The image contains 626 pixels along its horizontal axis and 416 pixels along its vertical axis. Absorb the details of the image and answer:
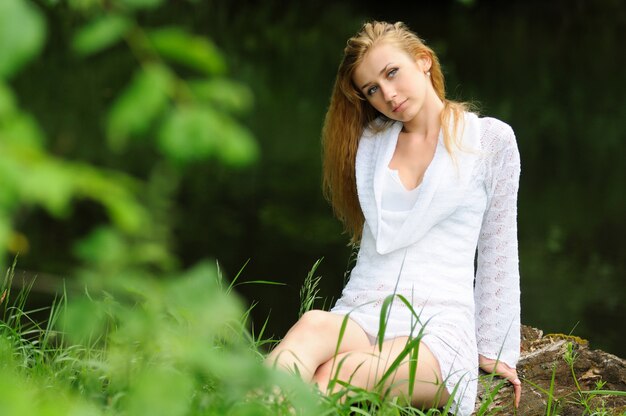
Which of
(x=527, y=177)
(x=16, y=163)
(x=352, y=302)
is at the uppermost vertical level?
(x=16, y=163)

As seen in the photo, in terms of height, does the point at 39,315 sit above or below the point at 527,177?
below

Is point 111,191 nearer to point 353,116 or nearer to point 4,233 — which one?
point 4,233

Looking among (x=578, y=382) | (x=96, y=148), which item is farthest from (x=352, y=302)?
(x=96, y=148)

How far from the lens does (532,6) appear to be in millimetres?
21938

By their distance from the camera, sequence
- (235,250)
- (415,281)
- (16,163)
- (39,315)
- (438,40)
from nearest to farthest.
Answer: (16,163) → (415,281) → (39,315) → (235,250) → (438,40)

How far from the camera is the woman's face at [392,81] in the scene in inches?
114

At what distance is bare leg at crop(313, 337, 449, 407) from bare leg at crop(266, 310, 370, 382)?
3 cm

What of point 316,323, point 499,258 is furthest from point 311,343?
point 499,258

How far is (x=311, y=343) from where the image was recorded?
2.52 metres

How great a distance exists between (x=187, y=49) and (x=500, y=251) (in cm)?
230

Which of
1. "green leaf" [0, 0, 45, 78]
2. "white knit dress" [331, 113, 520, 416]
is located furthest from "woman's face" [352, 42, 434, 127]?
"green leaf" [0, 0, 45, 78]

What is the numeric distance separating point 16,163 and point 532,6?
2220 centimetres

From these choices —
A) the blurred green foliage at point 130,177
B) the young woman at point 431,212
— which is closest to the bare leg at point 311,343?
the young woman at point 431,212

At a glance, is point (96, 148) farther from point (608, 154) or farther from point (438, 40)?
point (438, 40)
